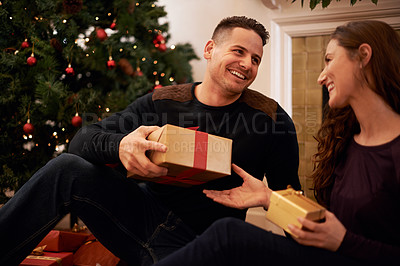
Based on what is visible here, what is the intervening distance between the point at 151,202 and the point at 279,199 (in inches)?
23.0

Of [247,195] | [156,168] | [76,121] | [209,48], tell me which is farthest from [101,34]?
[247,195]

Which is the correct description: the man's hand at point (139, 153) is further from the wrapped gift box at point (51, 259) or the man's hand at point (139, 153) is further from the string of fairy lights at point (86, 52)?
the string of fairy lights at point (86, 52)

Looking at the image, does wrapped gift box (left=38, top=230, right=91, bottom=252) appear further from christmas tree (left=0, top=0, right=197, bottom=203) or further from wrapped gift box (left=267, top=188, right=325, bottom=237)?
wrapped gift box (left=267, top=188, right=325, bottom=237)

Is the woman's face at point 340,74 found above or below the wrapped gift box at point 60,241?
above

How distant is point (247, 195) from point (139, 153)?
37 centimetres

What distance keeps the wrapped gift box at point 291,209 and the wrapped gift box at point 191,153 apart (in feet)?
0.77

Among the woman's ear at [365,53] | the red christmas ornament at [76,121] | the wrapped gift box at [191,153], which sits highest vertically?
the woman's ear at [365,53]

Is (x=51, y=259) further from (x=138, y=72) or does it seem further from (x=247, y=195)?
→ (x=138, y=72)

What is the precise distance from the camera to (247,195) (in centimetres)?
113

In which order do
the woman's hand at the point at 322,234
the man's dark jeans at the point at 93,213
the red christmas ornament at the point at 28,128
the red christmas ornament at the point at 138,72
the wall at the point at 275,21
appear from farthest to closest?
the wall at the point at 275,21, the red christmas ornament at the point at 138,72, the red christmas ornament at the point at 28,128, the man's dark jeans at the point at 93,213, the woman's hand at the point at 322,234

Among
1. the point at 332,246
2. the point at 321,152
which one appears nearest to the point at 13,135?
the point at 321,152

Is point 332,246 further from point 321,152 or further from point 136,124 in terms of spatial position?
point 136,124

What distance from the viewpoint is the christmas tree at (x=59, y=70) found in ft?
6.57

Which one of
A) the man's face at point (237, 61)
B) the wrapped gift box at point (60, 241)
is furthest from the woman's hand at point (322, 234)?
the wrapped gift box at point (60, 241)
